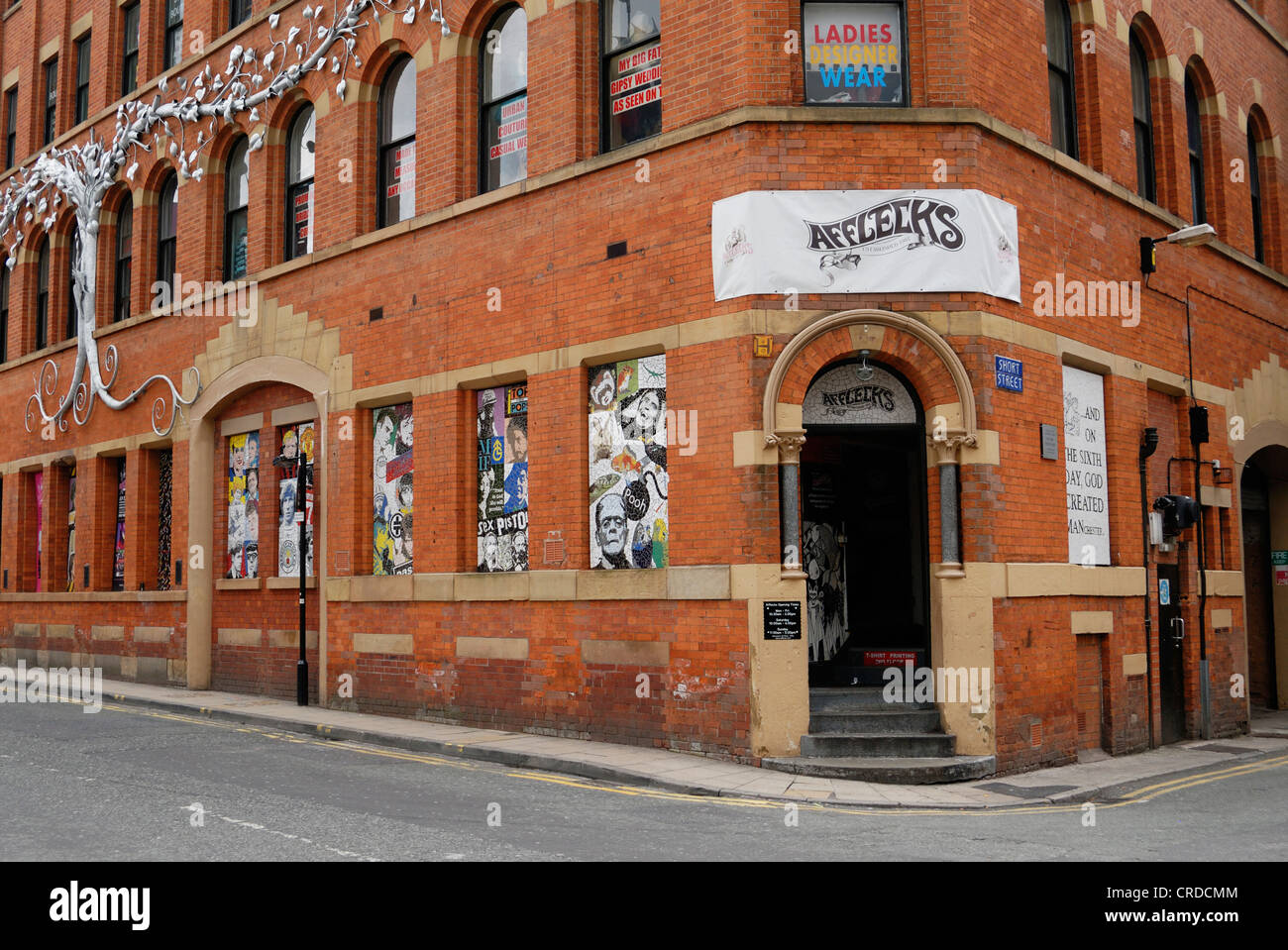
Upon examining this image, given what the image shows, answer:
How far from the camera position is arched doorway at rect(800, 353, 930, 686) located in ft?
45.4

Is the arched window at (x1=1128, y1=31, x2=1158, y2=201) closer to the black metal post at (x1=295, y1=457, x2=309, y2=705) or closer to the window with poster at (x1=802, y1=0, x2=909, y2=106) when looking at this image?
the window with poster at (x1=802, y1=0, x2=909, y2=106)

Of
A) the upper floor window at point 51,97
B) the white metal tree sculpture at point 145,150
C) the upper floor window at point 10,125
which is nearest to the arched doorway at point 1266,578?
the white metal tree sculpture at point 145,150

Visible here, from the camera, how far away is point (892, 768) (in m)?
11.7

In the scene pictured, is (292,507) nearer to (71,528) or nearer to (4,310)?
(71,528)

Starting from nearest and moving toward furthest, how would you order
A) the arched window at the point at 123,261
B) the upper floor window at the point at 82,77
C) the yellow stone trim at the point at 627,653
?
the yellow stone trim at the point at 627,653 < the arched window at the point at 123,261 < the upper floor window at the point at 82,77

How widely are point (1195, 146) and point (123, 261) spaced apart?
1929 centimetres

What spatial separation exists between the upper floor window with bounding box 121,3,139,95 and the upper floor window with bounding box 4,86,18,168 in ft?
17.2

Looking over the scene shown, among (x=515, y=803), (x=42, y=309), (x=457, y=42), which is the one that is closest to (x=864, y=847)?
(x=515, y=803)

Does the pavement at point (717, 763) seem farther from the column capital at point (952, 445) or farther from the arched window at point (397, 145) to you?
the arched window at point (397, 145)

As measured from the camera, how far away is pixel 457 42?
54.3 ft

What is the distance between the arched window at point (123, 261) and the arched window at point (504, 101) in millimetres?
10590

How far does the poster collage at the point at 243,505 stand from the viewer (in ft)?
65.4

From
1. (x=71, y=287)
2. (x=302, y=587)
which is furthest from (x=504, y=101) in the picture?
(x=71, y=287)

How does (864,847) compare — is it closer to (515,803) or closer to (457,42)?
(515,803)
